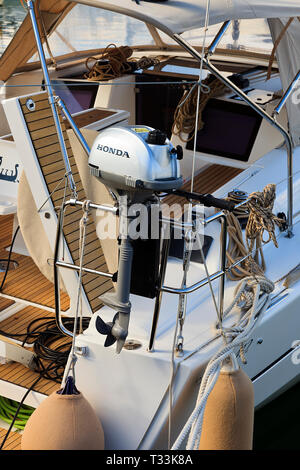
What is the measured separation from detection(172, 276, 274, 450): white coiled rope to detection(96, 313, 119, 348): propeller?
387mm

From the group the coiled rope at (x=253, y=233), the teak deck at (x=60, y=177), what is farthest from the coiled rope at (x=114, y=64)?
the coiled rope at (x=253, y=233)

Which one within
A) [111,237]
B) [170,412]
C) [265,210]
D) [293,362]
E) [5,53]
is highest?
[5,53]

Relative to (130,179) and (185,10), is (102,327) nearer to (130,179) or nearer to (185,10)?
(130,179)

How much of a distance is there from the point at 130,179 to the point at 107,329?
59 cm

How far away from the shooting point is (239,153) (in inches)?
186

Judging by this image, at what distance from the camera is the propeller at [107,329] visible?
2582 millimetres

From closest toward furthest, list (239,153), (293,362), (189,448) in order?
1. (189,448)
2. (293,362)
3. (239,153)

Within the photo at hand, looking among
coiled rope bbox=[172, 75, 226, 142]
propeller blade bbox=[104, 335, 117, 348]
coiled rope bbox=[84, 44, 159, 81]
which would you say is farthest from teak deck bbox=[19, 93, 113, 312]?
coiled rope bbox=[84, 44, 159, 81]

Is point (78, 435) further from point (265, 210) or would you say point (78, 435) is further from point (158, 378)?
point (265, 210)

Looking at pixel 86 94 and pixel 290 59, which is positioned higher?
pixel 290 59

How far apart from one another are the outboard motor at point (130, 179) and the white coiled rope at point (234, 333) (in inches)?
14.5

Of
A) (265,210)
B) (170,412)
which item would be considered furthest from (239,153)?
(170,412)

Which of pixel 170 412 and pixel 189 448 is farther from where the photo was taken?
pixel 170 412

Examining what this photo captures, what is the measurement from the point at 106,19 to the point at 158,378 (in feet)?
11.0
